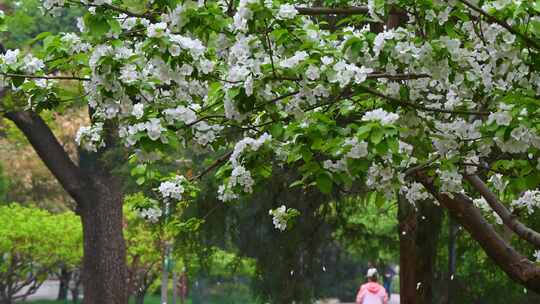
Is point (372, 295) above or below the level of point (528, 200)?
below

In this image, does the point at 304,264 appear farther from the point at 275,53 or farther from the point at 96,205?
the point at 275,53

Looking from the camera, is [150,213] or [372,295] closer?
[150,213]

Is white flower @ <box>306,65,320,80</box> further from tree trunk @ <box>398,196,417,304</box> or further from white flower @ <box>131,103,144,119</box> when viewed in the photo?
tree trunk @ <box>398,196,417,304</box>

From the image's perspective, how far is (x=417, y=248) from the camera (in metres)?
11.5

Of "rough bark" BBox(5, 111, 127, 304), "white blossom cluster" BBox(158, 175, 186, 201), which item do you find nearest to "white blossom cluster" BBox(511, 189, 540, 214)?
"white blossom cluster" BBox(158, 175, 186, 201)

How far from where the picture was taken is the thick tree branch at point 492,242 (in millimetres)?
7066

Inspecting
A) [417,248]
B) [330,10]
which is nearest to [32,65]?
[330,10]

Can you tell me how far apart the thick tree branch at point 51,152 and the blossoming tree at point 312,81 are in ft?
32.9

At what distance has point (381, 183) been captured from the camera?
539 cm

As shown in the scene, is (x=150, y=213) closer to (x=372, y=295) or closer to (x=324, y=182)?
(x=324, y=182)

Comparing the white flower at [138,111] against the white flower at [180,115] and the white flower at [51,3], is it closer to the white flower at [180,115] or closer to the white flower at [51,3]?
the white flower at [180,115]

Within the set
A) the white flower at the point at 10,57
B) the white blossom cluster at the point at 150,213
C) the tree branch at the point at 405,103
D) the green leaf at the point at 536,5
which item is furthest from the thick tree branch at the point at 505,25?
the white blossom cluster at the point at 150,213

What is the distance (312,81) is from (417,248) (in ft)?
22.3

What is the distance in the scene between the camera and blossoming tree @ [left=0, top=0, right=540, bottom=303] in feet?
15.8
